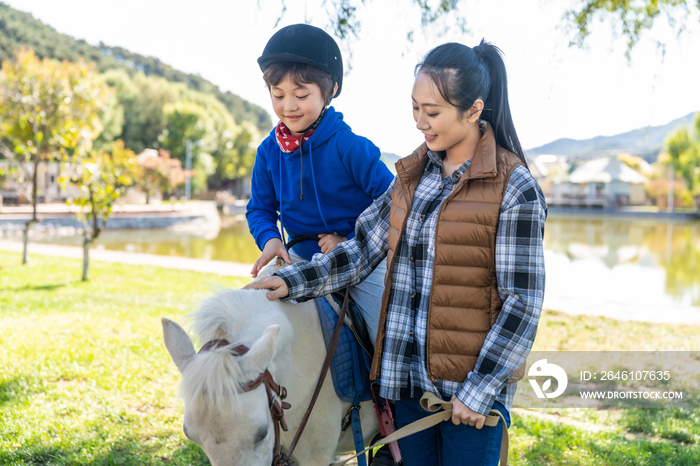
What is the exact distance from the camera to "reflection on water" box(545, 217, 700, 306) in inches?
392

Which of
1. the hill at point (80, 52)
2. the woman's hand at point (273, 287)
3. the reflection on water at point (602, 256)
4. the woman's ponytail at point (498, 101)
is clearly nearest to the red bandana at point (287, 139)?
the woman's hand at point (273, 287)

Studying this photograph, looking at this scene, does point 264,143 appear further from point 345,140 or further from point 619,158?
point 619,158

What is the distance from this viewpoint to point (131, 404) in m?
3.56

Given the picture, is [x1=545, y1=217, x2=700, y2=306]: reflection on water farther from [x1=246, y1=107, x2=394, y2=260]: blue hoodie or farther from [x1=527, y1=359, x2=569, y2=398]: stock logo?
[x1=246, y1=107, x2=394, y2=260]: blue hoodie

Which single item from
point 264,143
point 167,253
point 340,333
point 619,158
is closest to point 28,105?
point 167,253

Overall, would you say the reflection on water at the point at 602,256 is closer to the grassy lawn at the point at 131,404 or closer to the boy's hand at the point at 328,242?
the grassy lawn at the point at 131,404

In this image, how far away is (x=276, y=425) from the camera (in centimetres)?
136

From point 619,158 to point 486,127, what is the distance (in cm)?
6037

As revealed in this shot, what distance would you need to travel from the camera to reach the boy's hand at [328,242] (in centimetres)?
189

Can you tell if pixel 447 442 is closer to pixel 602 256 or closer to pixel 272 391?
pixel 272 391

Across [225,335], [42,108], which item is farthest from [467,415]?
[42,108]

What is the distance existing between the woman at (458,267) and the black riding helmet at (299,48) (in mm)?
495

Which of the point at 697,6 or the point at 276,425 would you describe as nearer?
the point at 276,425

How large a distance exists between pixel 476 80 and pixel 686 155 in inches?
1632
